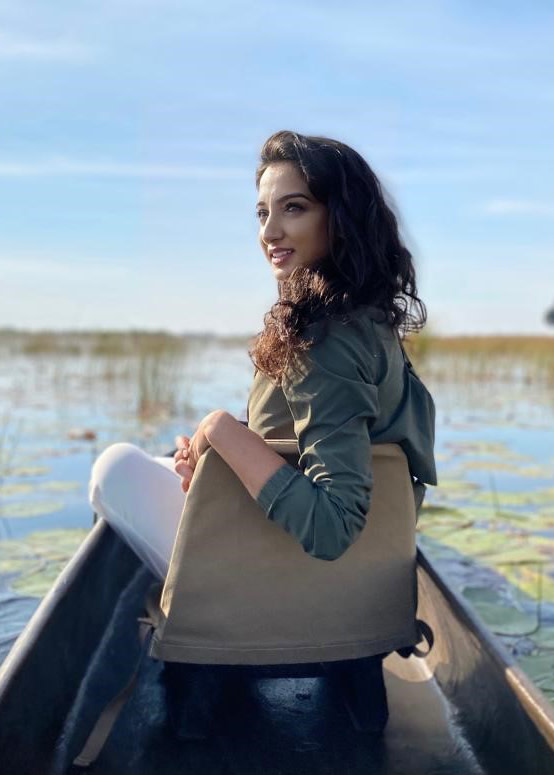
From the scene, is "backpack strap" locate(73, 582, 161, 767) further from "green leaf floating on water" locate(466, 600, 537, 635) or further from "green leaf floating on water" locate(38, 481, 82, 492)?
"green leaf floating on water" locate(38, 481, 82, 492)

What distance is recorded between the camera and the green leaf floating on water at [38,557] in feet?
12.9

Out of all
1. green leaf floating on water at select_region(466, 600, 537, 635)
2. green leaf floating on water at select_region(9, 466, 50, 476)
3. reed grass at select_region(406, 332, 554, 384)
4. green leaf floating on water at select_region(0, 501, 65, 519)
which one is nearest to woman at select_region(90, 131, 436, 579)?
green leaf floating on water at select_region(466, 600, 537, 635)

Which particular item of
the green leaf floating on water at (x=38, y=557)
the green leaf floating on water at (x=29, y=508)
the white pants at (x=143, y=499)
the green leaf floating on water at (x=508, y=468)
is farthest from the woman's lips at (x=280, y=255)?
the green leaf floating on water at (x=508, y=468)

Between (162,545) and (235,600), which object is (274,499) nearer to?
(235,600)

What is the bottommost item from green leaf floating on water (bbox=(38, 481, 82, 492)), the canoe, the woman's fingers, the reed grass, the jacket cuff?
the reed grass

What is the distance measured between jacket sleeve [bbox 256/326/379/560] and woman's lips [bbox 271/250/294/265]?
10.8 inches

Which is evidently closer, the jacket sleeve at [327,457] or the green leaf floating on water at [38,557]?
the jacket sleeve at [327,457]

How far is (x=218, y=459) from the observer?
181cm

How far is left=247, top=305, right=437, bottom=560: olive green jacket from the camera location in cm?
167

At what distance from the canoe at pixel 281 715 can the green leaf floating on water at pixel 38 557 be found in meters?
1.36

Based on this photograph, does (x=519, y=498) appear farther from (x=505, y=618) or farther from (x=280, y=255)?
(x=280, y=255)

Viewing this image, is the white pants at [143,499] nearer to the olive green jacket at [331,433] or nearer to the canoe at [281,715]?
the canoe at [281,715]

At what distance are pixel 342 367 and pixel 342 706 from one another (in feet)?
3.27

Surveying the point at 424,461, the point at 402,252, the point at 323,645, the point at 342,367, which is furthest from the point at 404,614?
the point at 402,252
